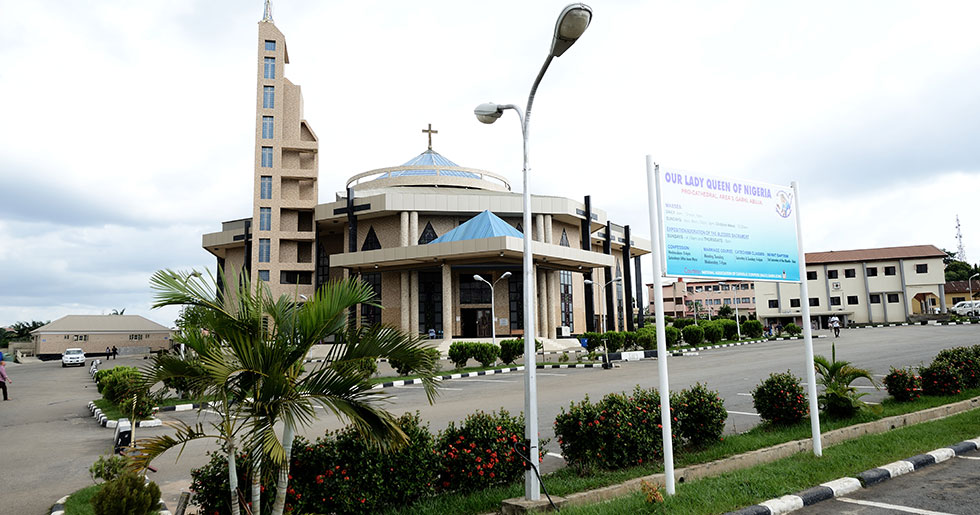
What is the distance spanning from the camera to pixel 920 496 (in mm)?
5195

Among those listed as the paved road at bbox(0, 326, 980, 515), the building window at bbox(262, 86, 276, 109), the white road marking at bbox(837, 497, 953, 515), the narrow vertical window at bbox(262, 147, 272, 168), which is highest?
the building window at bbox(262, 86, 276, 109)

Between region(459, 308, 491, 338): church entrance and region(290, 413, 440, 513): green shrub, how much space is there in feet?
118

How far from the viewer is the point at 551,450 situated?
26.9 ft

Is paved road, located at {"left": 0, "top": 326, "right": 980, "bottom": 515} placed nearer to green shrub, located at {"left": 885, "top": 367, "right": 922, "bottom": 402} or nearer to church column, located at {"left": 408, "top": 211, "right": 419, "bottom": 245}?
green shrub, located at {"left": 885, "top": 367, "right": 922, "bottom": 402}

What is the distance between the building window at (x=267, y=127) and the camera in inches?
1662

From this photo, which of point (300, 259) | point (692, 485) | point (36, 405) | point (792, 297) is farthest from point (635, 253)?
point (692, 485)

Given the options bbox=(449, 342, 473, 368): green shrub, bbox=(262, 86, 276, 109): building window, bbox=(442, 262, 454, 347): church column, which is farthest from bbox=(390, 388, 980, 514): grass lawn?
bbox=(262, 86, 276, 109): building window

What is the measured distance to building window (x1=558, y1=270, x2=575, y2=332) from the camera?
4419cm

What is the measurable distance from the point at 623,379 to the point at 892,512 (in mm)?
12480

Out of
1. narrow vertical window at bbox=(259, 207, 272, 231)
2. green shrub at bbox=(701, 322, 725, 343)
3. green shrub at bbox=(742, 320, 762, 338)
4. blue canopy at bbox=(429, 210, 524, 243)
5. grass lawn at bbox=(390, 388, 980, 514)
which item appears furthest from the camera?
narrow vertical window at bbox=(259, 207, 272, 231)

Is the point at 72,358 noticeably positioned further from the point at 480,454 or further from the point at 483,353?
the point at 480,454

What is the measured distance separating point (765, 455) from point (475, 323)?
35.6m

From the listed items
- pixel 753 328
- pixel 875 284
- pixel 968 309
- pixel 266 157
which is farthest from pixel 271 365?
pixel 875 284

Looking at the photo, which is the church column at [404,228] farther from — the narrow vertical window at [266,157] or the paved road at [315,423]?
the paved road at [315,423]
